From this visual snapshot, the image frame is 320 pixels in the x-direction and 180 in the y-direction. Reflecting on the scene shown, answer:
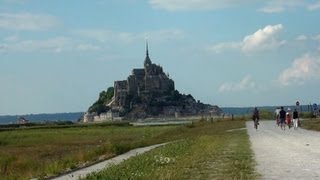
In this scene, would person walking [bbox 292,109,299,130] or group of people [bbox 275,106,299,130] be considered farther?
group of people [bbox 275,106,299,130]

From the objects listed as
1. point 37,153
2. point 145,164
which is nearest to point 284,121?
point 37,153

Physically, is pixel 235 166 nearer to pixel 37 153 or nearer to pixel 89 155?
pixel 89 155

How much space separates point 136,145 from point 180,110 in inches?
6113

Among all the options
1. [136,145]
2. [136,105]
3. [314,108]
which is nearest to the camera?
[136,145]

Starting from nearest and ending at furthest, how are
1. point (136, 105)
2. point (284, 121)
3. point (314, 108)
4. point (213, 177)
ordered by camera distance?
point (213, 177) → point (284, 121) → point (314, 108) → point (136, 105)

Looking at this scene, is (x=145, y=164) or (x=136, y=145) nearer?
(x=145, y=164)

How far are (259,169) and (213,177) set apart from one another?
6.86 ft

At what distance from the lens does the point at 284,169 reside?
17812 mm

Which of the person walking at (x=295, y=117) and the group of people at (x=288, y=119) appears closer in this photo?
the person walking at (x=295, y=117)

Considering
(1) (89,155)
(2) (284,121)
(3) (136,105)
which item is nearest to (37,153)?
(1) (89,155)

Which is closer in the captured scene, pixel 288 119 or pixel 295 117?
pixel 295 117

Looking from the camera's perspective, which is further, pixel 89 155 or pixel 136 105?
pixel 136 105

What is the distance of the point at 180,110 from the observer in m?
199

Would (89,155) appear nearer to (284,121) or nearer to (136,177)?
(136,177)
